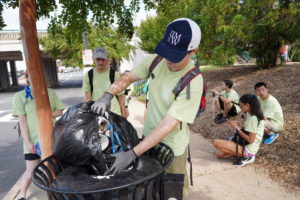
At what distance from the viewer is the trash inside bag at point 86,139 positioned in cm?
116

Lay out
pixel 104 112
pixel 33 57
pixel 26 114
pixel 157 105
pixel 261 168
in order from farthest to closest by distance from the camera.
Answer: pixel 261 168 → pixel 26 114 → pixel 33 57 → pixel 157 105 → pixel 104 112

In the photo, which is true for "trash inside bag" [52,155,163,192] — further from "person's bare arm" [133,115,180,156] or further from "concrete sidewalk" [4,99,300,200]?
"concrete sidewalk" [4,99,300,200]

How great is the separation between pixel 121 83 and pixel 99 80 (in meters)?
1.71

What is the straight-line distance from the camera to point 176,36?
1.32m

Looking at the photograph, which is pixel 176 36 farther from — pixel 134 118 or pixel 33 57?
pixel 134 118

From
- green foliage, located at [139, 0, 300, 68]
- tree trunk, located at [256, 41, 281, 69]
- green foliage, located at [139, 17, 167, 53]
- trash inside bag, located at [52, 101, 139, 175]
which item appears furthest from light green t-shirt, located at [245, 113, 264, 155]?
green foliage, located at [139, 17, 167, 53]

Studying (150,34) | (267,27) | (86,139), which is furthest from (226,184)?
(150,34)

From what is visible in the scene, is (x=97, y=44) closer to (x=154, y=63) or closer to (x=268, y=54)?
(x=268, y=54)

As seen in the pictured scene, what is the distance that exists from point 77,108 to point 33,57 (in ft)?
3.09

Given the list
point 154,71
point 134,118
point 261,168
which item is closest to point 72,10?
point 154,71

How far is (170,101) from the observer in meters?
1.45

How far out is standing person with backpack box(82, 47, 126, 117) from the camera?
3211 mm

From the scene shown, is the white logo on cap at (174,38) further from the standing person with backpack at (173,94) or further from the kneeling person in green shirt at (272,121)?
the kneeling person in green shirt at (272,121)

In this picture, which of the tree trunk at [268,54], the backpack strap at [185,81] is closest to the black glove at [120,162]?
the backpack strap at [185,81]
